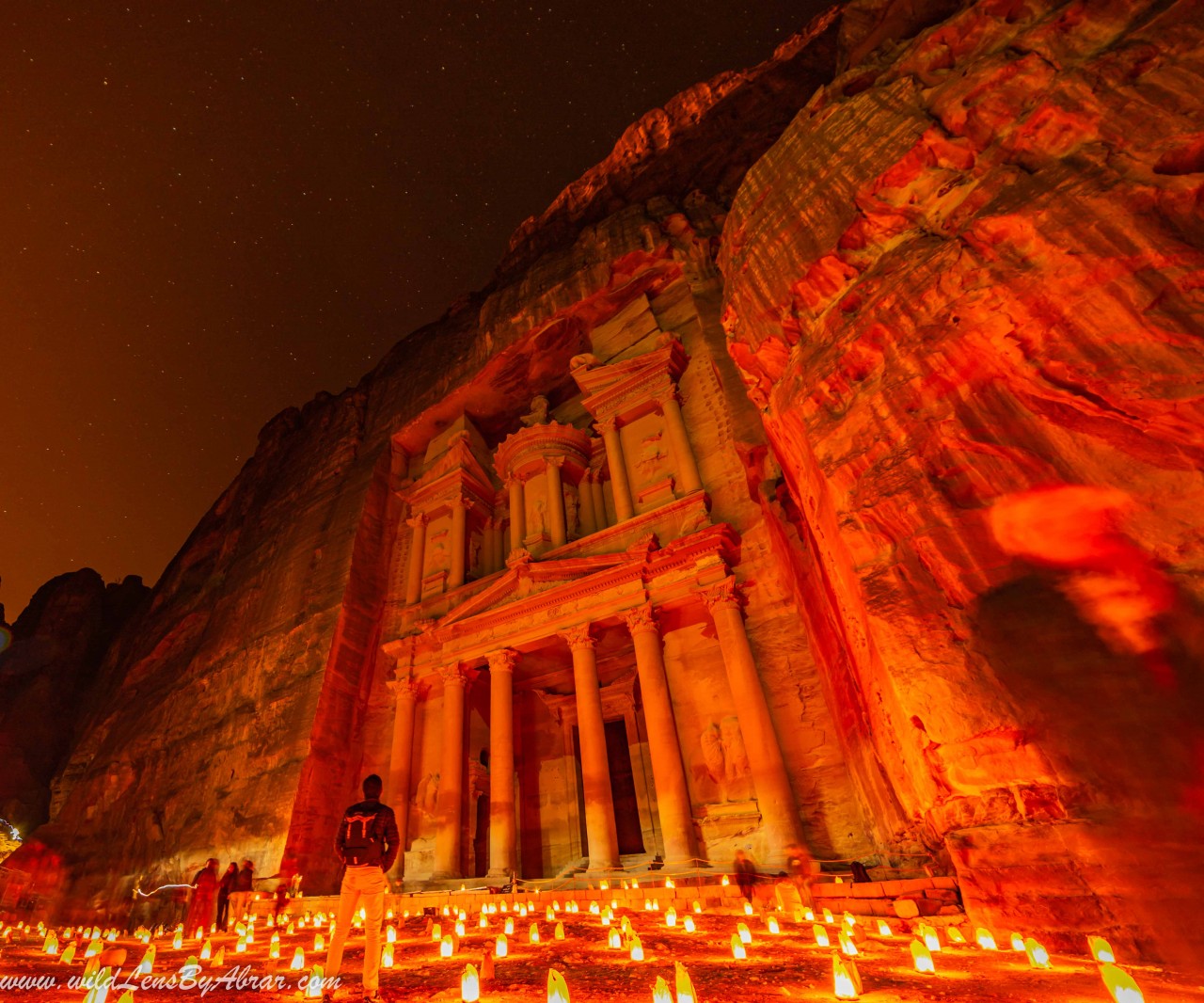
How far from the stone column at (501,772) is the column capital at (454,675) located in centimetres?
A: 125

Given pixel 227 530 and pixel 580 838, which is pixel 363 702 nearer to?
pixel 580 838

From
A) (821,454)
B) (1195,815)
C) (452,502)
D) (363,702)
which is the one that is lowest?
(1195,815)

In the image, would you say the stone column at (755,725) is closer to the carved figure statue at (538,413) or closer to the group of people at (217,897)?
the carved figure statue at (538,413)

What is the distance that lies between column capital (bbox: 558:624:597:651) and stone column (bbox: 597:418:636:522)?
350cm

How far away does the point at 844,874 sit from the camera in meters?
9.01

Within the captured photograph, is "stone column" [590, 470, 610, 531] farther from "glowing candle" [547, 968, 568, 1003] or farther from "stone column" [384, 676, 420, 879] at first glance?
"glowing candle" [547, 968, 568, 1003]

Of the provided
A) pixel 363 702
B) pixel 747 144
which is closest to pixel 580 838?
pixel 363 702

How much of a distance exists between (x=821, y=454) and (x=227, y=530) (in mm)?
31233

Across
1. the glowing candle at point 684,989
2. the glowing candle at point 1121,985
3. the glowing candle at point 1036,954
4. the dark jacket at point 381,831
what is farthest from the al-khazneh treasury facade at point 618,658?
the glowing candle at point 684,989

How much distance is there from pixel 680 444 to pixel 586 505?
15.7ft

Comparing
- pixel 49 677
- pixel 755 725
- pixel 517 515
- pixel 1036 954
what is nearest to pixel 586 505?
pixel 517 515

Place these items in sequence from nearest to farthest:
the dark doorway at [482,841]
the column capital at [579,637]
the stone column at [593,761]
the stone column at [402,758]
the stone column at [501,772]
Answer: the stone column at [593,761], the stone column at [501,772], the column capital at [579,637], the stone column at [402,758], the dark doorway at [482,841]

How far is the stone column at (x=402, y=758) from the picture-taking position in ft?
50.1

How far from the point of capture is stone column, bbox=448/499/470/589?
19.6 meters
